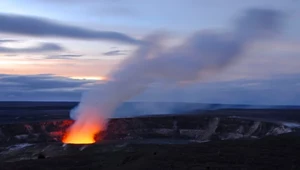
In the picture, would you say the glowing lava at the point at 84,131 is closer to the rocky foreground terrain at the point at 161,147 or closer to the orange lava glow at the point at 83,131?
the orange lava glow at the point at 83,131

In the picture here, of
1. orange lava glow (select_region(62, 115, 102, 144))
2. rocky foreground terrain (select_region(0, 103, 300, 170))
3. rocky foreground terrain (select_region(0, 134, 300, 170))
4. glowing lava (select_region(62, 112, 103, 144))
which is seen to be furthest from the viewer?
glowing lava (select_region(62, 112, 103, 144))

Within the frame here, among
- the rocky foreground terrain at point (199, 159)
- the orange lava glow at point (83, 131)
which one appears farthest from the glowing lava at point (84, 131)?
the rocky foreground terrain at point (199, 159)

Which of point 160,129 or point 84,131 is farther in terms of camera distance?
point 160,129

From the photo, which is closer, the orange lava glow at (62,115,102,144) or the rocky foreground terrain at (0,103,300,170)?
the rocky foreground terrain at (0,103,300,170)

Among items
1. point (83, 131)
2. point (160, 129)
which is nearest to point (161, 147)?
point (83, 131)

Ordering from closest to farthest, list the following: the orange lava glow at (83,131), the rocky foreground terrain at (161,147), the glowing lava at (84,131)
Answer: the rocky foreground terrain at (161,147)
the orange lava glow at (83,131)
the glowing lava at (84,131)

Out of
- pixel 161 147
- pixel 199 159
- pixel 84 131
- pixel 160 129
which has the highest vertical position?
pixel 84 131

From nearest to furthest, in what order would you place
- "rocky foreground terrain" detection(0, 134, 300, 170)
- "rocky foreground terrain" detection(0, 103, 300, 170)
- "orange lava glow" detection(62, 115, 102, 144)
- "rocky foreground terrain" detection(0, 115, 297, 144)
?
1. "rocky foreground terrain" detection(0, 134, 300, 170)
2. "rocky foreground terrain" detection(0, 103, 300, 170)
3. "orange lava glow" detection(62, 115, 102, 144)
4. "rocky foreground terrain" detection(0, 115, 297, 144)

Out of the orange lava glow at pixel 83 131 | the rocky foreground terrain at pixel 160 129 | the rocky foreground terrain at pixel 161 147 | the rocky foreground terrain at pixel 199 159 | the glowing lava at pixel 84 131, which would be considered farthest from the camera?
the rocky foreground terrain at pixel 160 129

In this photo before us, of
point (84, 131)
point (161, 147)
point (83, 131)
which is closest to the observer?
point (161, 147)

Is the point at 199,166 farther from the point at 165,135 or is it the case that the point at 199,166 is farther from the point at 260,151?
the point at 165,135

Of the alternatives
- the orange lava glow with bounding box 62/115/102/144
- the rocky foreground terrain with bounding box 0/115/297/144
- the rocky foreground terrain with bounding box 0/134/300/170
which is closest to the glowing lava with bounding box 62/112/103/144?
the orange lava glow with bounding box 62/115/102/144

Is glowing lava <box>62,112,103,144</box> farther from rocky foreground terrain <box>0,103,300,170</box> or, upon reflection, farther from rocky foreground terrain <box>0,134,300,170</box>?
rocky foreground terrain <box>0,134,300,170</box>

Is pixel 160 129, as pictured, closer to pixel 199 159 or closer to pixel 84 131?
pixel 84 131
